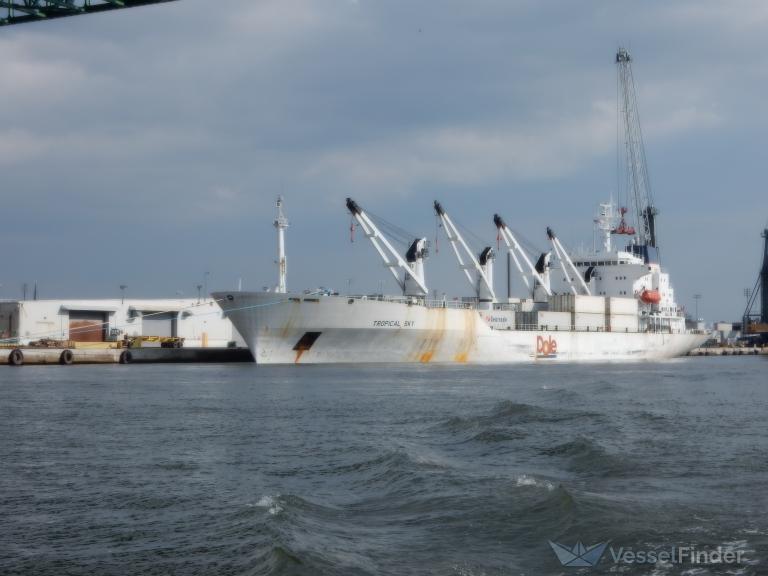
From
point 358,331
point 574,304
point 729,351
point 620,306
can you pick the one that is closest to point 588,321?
point 574,304

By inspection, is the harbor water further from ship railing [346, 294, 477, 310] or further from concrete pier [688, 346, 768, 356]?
concrete pier [688, 346, 768, 356]

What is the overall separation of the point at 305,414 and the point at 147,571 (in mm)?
16849

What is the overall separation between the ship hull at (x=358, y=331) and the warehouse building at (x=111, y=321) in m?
20.1

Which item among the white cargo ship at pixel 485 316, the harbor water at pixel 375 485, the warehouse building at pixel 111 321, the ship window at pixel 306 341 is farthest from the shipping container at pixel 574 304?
the harbor water at pixel 375 485

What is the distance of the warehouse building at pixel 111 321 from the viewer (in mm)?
76688

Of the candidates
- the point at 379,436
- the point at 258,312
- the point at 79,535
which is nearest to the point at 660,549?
the point at 79,535

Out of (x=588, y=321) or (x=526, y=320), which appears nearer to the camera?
(x=526, y=320)

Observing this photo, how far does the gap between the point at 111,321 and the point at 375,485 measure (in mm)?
71364

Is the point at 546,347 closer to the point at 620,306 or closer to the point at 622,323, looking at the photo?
the point at 622,323

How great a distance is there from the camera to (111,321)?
82.8 metres

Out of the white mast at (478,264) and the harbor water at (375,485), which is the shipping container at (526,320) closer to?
the white mast at (478,264)

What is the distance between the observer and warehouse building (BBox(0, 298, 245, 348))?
7669 centimetres

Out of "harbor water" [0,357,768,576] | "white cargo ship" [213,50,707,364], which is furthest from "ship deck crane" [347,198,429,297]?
"harbor water" [0,357,768,576]

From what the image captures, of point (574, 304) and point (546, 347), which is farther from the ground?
point (574, 304)
